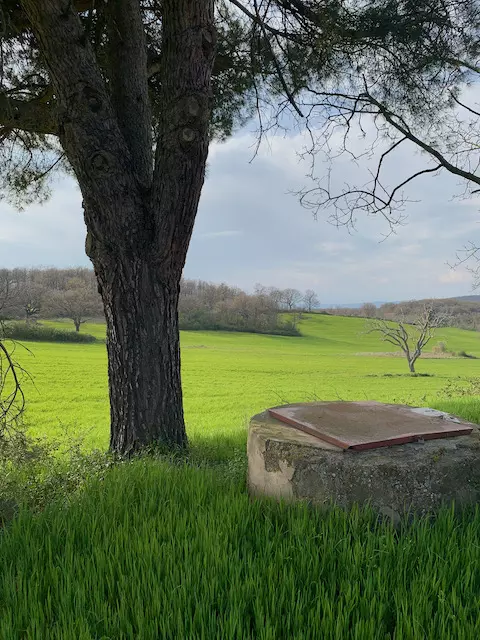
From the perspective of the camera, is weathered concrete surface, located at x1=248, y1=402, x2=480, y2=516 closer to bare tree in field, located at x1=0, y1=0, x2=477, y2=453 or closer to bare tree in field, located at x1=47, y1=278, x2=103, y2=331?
bare tree in field, located at x1=0, y1=0, x2=477, y2=453

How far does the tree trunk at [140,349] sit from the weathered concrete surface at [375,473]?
1.69 m

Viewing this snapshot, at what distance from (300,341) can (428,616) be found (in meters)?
42.8

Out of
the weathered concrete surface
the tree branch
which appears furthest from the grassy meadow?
the tree branch

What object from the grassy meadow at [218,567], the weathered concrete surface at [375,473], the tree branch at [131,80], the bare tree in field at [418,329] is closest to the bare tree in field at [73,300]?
the bare tree in field at [418,329]

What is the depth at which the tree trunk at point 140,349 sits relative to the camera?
4.24 metres

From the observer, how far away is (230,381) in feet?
67.5

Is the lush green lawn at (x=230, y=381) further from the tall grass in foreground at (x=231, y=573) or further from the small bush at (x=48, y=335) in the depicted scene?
the tall grass in foreground at (x=231, y=573)

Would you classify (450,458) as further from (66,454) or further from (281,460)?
(66,454)

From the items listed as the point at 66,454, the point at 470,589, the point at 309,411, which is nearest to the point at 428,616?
the point at 470,589

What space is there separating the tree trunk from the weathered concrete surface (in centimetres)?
169

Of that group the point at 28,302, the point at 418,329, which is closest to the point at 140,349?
the point at 28,302

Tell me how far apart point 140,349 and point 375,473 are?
243 cm

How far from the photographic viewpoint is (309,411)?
3.54m

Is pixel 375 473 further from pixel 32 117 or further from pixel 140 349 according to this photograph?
pixel 32 117
